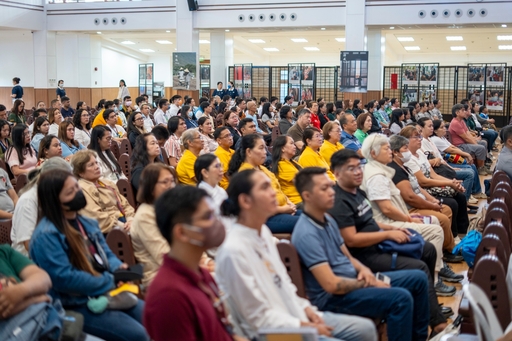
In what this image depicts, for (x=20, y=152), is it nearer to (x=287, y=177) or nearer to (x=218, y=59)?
(x=287, y=177)

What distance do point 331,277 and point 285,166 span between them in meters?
2.66

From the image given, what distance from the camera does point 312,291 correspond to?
3273 millimetres

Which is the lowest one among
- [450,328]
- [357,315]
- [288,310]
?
[450,328]

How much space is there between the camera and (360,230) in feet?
12.8

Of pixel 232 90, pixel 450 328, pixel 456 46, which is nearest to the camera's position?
pixel 450 328

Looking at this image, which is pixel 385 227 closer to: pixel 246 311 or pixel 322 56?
pixel 246 311

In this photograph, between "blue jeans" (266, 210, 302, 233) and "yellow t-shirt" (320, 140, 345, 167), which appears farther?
"yellow t-shirt" (320, 140, 345, 167)

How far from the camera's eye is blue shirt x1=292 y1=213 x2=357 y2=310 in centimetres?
315

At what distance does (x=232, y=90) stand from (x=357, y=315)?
50.8 feet

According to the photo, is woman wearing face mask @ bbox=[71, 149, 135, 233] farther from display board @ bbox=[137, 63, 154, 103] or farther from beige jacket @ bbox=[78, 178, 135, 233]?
display board @ bbox=[137, 63, 154, 103]

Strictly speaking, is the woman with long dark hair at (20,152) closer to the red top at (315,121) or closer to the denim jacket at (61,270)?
the denim jacket at (61,270)

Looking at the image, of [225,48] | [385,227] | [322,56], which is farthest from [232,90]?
[385,227]

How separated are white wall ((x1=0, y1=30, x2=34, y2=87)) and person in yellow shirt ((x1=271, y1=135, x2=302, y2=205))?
1771 centimetres

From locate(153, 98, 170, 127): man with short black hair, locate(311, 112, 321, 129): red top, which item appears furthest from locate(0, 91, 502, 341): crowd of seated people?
locate(153, 98, 170, 127): man with short black hair
